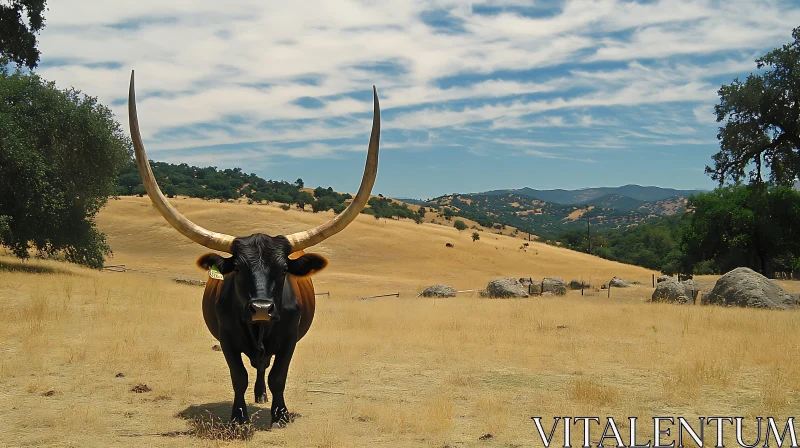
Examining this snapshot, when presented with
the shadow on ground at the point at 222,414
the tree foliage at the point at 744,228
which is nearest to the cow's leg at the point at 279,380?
the shadow on ground at the point at 222,414

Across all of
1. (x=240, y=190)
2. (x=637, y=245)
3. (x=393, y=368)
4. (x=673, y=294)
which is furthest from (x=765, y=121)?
(x=240, y=190)

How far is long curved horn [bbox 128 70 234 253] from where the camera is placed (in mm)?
6410

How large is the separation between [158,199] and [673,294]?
22653 mm

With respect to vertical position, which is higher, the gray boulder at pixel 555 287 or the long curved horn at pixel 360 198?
the long curved horn at pixel 360 198

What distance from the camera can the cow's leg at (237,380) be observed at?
282 inches

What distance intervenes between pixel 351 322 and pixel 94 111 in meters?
17.5

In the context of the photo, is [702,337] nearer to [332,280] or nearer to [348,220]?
[348,220]

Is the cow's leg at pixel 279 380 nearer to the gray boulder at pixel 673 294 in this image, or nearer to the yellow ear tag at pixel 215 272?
the yellow ear tag at pixel 215 272

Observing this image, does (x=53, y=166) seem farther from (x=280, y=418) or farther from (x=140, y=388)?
(x=280, y=418)

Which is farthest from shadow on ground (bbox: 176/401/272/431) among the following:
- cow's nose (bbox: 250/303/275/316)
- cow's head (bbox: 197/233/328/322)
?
cow's nose (bbox: 250/303/275/316)

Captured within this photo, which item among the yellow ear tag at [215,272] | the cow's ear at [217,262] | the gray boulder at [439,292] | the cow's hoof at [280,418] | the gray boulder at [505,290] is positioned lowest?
the gray boulder at [439,292]

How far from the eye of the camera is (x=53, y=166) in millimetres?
24766

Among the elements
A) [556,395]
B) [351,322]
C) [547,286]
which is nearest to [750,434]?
[556,395]

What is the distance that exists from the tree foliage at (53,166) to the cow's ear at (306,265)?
18834 mm
